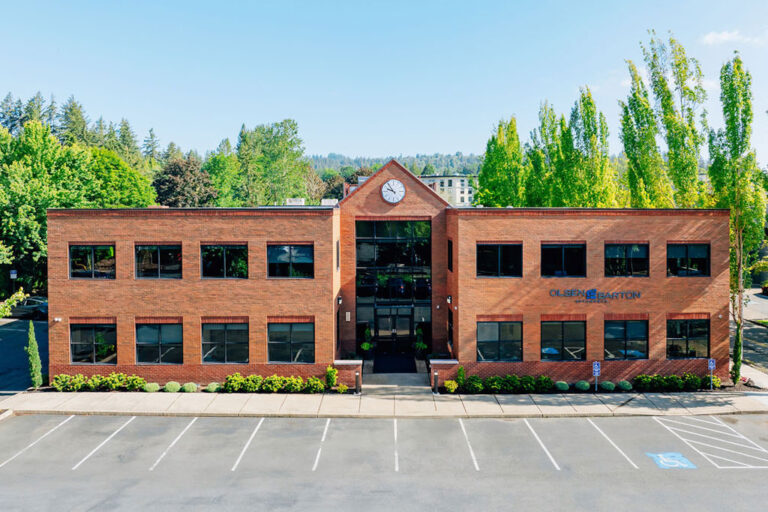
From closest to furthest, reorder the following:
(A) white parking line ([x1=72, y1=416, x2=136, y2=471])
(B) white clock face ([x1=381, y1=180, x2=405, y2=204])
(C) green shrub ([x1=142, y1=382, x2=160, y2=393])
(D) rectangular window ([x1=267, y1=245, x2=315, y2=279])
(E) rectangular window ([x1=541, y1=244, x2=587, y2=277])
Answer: (A) white parking line ([x1=72, y1=416, x2=136, y2=471]) → (C) green shrub ([x1=142, y1=382, x2=160, y2=393]) → (D) rectangular window ([x1=267, y1=245, x2=315, y2=279]) → (E) rectangular window ([x1=541, y1=244, x2=587, y2=277]) → (B) white clock face ([x1=381, y1=180, x2=405, y2=204])

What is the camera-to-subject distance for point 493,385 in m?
25.5

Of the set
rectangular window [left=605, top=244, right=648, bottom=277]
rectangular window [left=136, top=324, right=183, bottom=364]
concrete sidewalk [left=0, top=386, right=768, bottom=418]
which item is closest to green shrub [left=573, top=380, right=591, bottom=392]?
concrete sidewalk [left=0, top=386, right=768, bottom=418]

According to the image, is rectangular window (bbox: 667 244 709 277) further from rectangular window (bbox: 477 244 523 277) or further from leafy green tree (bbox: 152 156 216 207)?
leafy green tree (bbox: 152 156 216 207)

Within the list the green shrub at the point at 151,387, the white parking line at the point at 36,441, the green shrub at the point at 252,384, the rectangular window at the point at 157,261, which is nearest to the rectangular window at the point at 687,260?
the green shrub at the point at 252,384

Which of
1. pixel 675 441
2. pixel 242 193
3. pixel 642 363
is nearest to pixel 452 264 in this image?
pixel 642 363

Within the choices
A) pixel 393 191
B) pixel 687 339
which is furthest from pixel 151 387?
pixel 687 339

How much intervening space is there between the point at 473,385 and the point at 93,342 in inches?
740

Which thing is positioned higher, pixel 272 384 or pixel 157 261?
pixel 157 261

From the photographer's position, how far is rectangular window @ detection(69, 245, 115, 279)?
26.4m

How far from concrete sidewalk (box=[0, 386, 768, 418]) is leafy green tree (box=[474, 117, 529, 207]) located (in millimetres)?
28080

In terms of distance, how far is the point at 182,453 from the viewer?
19234mm

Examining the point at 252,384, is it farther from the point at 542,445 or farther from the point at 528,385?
the point at 542,445

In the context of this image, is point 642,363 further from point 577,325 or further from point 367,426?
point 367,426

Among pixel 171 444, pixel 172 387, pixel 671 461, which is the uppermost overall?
pixel 172 387
